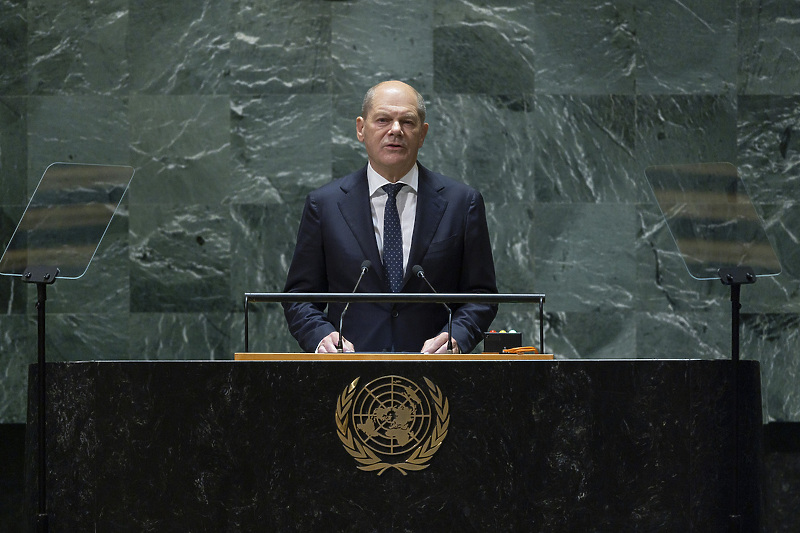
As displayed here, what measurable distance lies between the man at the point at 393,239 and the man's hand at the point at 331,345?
0.92 feet

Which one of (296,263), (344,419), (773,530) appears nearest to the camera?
(344,419)

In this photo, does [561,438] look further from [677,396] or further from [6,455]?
[6,455]

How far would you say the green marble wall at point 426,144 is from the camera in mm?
5633

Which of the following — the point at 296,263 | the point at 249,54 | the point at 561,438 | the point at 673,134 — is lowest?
the point at 561,438

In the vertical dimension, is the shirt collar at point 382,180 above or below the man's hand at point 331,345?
above

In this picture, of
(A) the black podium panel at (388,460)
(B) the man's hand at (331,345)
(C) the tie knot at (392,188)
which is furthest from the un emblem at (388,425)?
(C) the tie knot at (392,188)

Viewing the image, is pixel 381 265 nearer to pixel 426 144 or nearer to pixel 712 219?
pixel 712 219

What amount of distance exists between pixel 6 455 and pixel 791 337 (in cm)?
452

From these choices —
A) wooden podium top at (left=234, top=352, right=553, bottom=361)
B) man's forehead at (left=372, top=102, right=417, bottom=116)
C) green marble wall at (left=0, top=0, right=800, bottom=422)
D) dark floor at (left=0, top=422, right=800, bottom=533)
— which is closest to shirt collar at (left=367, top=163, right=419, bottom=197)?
man's forehead at (left=372, top=102, right=417, bottom=116)

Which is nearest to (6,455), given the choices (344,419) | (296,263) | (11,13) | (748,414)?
(11,13)

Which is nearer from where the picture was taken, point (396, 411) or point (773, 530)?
point (396, 411)

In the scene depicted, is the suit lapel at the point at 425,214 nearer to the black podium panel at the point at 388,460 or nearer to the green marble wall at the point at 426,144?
the black podium panel at the point at 388,460

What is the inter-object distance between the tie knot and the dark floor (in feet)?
9.54

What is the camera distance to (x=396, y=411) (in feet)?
8.45
